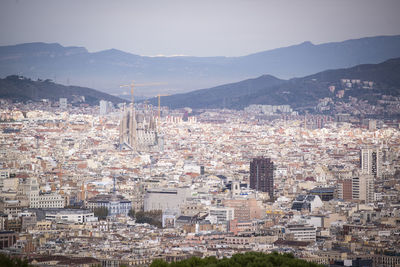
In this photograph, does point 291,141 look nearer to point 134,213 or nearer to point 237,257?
point 134,213

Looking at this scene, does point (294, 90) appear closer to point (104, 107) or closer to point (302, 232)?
point (104, 107)

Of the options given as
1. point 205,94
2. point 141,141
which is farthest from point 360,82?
point 141,141

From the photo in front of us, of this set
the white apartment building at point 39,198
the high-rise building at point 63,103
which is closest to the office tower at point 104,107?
the high-rise building at point 63,103

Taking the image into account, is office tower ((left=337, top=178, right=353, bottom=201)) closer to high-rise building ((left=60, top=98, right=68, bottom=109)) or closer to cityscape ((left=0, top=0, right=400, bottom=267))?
cityscape ((left=0, top=0, right=400, bottom=267))

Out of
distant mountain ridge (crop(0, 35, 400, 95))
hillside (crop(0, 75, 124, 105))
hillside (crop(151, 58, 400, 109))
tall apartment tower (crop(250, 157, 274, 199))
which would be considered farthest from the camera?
distant mountain ridge (crop(0, 35, 400, 95))

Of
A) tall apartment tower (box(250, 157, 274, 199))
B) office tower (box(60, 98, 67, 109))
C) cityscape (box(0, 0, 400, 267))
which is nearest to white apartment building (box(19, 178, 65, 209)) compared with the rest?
cityscape (box(0, 0, 400, 267))

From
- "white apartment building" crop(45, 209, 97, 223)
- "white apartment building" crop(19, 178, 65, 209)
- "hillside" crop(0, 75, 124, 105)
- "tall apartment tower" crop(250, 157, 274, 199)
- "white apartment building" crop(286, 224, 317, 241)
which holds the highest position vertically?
"hillside" crop(0, 75, 124, 105)

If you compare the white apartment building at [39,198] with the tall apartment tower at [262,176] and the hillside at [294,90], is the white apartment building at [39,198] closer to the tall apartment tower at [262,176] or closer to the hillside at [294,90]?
the tall apartment tower at [262,176]
